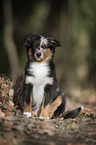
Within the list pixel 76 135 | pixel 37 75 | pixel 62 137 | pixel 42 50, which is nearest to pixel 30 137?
pixel 62 137

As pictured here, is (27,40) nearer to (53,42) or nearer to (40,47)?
(40,47)

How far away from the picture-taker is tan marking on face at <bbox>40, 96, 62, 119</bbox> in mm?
5801

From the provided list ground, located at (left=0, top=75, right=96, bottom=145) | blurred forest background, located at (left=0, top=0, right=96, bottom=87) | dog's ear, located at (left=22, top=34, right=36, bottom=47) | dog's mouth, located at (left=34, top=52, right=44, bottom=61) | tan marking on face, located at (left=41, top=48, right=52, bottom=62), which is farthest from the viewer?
blurred forest background, located at (left=0, top=0, right=96, bottom=87)

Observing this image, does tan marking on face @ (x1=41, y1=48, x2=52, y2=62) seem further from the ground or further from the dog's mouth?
A: the ground

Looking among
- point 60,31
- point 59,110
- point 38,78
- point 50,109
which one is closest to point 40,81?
point 38,78

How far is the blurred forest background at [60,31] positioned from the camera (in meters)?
20.4

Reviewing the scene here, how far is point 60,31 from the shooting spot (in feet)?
76.2

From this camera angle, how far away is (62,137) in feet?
14.6

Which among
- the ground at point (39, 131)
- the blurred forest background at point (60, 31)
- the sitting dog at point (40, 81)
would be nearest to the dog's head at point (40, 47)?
the sitting dog at point (40, 81)

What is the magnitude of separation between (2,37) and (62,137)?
19266 millimetres

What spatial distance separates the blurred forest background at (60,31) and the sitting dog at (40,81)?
12167 mm

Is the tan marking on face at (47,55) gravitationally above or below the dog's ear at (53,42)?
below

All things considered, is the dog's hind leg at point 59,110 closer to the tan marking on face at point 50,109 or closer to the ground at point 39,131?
the tan marking on face at point 50,109

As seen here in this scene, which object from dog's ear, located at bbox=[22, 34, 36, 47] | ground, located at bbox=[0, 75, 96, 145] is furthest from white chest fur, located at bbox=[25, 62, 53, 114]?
ground, located at bbox=[0, 75, 96, 145]
